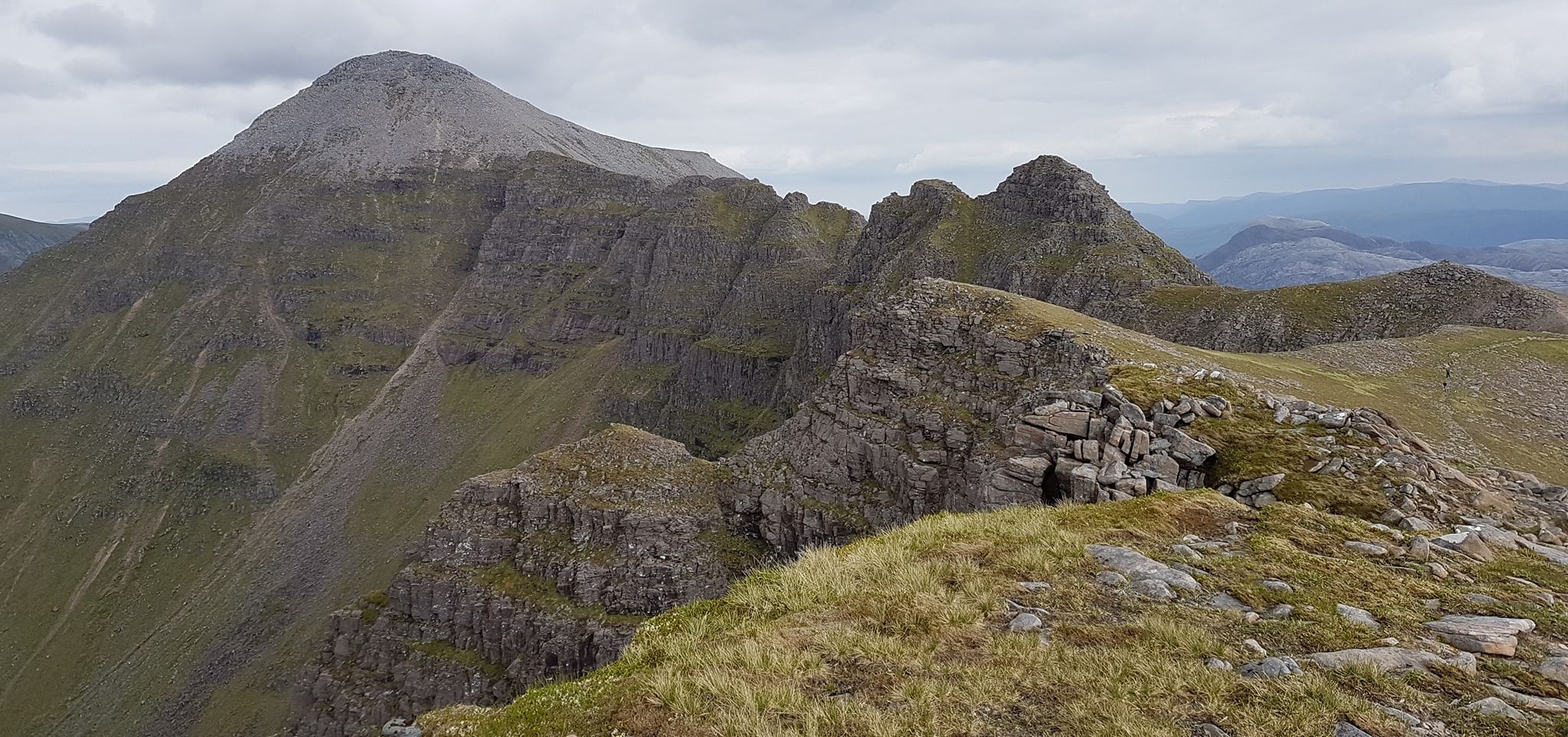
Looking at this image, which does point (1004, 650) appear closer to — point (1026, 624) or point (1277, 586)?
point (1026, 624)

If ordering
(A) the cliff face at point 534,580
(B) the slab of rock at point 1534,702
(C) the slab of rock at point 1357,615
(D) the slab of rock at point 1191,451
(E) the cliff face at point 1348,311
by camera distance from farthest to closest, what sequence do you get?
1. (E) the cliff face at point 1348,311
2. (A) the cliff face at point 534,580
3. (D) the slab of rock at point 1191,451
4. (C) the slab of rock at point 1357,615
5. (B) the slab of rock at point 1534,702

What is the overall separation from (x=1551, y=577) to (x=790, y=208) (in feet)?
554

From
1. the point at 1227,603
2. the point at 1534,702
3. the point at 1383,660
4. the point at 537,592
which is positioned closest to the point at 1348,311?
the point at 1227,603

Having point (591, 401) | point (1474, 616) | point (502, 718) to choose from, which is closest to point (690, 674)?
point (502, 718)

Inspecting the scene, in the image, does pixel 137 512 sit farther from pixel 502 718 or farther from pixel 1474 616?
pixel 1474 616

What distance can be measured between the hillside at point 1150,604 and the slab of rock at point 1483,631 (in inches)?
1.9

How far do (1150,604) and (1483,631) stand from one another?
156 inches

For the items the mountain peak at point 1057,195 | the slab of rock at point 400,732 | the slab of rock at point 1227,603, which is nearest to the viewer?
the slab of rock at point 400,732

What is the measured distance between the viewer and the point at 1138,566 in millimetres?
12992

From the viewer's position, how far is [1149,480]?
19.1 metres

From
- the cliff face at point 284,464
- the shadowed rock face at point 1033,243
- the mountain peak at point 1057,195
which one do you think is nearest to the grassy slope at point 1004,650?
the shadowed rock face at point 1033,243

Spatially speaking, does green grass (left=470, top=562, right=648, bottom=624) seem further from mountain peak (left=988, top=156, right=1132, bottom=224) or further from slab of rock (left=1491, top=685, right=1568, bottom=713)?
mountain peak (left=988, top=156, right=1132, bottom=224)

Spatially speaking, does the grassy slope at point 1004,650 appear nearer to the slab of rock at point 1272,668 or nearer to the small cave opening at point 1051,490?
the slab of rock at point 1272,668

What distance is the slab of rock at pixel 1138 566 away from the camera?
12219 mm
